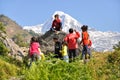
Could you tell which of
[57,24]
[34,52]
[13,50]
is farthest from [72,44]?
[13,50]

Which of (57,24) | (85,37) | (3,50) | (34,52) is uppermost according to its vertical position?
(57,24)

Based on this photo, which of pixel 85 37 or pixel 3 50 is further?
pixel 3 50

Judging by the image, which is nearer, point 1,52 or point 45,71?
point 45,71

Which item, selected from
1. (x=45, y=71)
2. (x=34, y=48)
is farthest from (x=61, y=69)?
(x=34, y=48)

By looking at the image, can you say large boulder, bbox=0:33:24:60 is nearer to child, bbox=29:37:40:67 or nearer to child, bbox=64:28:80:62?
child, bbox=64:28:80:62

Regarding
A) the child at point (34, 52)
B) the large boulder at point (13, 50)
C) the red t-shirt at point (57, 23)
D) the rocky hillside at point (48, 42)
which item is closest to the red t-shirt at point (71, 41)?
the child at point (34, 52)

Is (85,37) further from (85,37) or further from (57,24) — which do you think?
(57,24)

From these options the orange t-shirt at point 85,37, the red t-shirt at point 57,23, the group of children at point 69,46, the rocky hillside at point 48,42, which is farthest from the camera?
the rocky hillside at point 48,42

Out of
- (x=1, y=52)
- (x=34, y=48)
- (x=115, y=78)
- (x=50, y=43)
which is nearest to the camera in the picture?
(x=115, y=78)

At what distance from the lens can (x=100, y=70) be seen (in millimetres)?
13469

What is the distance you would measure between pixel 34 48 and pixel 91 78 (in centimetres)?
625

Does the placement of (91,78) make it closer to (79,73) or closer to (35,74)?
(79,73)

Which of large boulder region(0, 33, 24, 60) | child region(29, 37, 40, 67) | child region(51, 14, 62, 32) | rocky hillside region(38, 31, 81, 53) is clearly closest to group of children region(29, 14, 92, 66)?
child region(29, 37, 40, 67)

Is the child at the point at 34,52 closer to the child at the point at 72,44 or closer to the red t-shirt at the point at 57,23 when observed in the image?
the child at the point at 72,44
